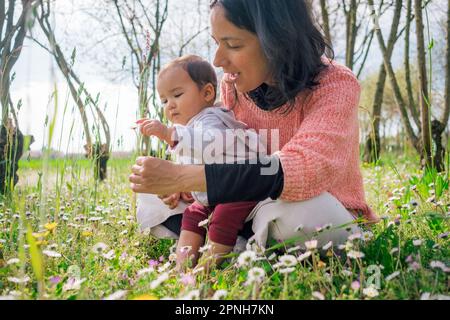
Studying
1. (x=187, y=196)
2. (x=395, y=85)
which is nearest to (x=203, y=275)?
(x=187, y=196)

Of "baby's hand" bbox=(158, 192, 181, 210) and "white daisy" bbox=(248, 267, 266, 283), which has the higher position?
"baby's hand" bbox=(158, 192, 181, 210)

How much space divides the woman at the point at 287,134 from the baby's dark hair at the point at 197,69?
10.2 inches

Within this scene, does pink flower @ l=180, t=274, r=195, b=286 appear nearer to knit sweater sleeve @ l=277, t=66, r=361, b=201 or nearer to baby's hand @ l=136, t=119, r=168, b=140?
knit sweater sleeve @ l=277, t=66, r=361, b=201

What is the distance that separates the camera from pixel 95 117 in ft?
8.45

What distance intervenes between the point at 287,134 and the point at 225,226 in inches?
17.3

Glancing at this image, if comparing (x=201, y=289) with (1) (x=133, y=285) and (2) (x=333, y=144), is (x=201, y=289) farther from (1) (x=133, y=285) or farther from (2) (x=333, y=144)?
(2) (x=333, y=144)

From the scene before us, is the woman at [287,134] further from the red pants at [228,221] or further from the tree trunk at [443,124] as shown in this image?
the tree trunk at [443,124]

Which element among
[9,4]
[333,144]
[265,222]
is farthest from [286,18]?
[9,4]

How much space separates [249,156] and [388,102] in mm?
16554

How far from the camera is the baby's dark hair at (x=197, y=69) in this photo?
2092 millimetres

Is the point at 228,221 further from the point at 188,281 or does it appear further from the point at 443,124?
the point at 443,124

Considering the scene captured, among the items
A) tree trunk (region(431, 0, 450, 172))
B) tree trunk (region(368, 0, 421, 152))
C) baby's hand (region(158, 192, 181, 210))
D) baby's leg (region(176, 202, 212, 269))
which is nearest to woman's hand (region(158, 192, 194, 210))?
baby's hand (region(158, 192, 181, 210))

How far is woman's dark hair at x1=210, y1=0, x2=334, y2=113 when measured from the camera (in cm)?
172

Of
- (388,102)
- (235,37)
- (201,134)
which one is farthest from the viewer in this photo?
(388,102)
